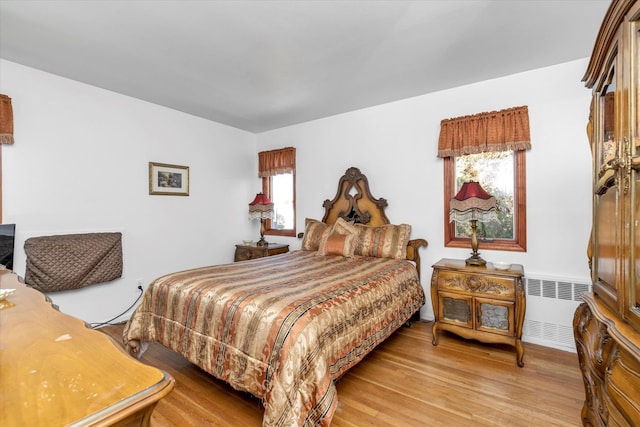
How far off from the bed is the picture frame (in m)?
1.67

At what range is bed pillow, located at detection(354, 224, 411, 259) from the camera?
3.29 metres

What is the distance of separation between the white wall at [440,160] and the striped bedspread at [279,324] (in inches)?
42.3

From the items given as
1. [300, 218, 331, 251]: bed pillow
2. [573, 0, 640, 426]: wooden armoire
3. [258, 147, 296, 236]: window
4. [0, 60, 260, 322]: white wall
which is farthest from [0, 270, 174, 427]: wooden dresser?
[258, 147, 296, 236]: window

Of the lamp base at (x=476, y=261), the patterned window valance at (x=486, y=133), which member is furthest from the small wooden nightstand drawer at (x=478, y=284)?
the patterned window valance at (x=486, y=133)

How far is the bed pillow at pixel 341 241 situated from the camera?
3.33 m

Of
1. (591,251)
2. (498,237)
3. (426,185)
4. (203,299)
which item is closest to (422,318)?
(498,237)

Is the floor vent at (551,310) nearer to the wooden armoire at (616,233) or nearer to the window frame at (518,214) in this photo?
the window frame at (518,214)

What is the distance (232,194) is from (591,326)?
4.24 m

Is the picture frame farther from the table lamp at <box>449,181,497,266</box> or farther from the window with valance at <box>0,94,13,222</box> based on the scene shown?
the table lamp at <box>449,181,497,266</box>

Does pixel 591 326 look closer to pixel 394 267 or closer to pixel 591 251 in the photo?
pixel 591 251

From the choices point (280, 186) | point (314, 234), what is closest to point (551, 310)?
point (314, 234)

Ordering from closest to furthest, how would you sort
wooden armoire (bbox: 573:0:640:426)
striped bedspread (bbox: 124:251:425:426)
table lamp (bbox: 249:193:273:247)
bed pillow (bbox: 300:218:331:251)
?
1. wooden armoire (bbox: 573:0:640:426)
2. striped bedspread (bbox: 124:251:425:426)
3. bed pillow (bbox: 300:218:331:251)
4. table lamp (bbox: 249:193:273:247)

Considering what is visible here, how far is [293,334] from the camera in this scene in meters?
1.62

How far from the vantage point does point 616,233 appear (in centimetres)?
117
